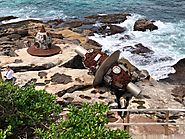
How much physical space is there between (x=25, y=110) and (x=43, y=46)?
1083 cm

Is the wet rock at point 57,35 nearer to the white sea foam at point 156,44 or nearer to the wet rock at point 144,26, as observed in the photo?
the white sea foam at point 156,44

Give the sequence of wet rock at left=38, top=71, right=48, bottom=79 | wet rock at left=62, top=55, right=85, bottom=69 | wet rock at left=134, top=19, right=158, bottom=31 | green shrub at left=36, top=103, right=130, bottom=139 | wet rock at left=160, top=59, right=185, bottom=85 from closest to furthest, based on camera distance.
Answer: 1. green shrub at left=36, top=103, right=130, bottom=139
2. wet rock at left=38, top=71, right=48, bottom=79
3. wet rock at left=62, top=55, right=85, bottom=69
4. wet rock at left=160, top=59, right=185, bottom=85
5. wet rock at left=134, top=19, right=158, bottom=31

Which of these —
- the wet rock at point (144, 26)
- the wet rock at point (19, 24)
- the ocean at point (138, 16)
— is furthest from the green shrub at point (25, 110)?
the wet rock at point (144, 26)

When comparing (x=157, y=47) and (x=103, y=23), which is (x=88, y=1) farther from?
(x=157, y=47)

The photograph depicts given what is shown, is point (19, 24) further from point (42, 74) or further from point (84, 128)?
point (84, 128)

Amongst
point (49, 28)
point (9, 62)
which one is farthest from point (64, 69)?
point (49, 28)

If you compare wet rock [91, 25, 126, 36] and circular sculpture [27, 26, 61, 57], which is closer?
circular sculpture [27, 26, 61, 57]

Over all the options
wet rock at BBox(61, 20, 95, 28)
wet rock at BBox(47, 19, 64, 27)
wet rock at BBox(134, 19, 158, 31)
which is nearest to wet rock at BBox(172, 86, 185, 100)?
wet rock at BBox(134, 19, 158, 31)

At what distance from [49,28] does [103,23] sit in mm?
4466

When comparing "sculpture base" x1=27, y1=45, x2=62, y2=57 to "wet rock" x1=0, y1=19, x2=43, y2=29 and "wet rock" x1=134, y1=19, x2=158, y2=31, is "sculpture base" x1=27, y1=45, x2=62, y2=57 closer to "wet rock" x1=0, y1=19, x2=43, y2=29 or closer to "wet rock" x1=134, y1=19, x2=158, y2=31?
"wet rock" x1=0, y1=19, x2=43, y2=29

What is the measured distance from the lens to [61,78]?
48.7 ft

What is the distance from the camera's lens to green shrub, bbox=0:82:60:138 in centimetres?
567

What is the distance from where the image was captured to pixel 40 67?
1588 centimetres

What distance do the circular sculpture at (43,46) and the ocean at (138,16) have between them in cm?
747
